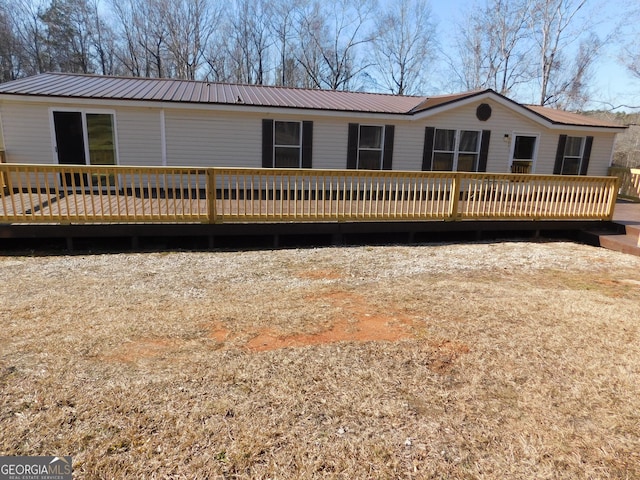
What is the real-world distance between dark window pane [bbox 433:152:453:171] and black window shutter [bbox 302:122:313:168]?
3524 mm

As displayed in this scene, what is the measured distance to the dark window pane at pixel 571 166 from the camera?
1261cm

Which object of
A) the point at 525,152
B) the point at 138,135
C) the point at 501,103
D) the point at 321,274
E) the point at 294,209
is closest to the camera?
the point at 321,274

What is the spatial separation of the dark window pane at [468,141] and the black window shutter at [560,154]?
2861 mm

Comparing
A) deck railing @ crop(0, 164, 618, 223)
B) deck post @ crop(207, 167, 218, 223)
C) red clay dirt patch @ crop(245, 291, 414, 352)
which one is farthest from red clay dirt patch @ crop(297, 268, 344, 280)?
deck post @ crop(207, 167, 218, 223)

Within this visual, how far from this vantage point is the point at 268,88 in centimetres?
1271

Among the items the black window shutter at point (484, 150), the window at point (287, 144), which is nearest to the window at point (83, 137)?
the window at point (287, 144)

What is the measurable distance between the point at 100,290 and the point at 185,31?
29942 mm

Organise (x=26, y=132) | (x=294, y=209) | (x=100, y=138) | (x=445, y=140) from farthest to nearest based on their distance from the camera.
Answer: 1. (x=445, y=140)
2. (x=100, y=138)
3. (x=26, y=132)
4. (x=294, y=209)

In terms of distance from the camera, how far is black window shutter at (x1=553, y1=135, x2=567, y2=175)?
1224 centimetres

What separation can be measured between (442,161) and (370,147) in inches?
85.7

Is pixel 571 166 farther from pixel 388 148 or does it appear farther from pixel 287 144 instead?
pixel 287 144

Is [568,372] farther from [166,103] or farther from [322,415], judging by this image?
[166,103]

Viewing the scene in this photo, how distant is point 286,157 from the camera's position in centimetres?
1060

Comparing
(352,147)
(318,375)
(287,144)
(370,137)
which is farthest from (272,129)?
(318,375)
